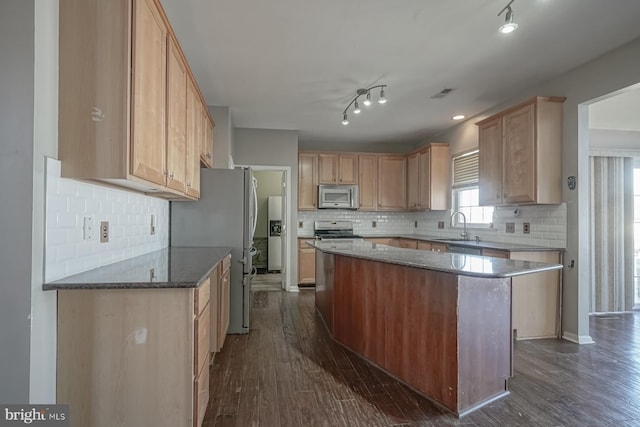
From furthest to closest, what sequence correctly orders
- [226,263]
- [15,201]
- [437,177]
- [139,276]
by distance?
[437,177] < [226,263] < [139,276] < [15,201]

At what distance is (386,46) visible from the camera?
2725 mm

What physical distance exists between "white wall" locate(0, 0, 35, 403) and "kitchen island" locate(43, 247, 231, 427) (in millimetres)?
125

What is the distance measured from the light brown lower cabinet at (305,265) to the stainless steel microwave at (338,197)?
0.77 meters

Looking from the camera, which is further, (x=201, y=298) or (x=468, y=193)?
(x=468, y=193)

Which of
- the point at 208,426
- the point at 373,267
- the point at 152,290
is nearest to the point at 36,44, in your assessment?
the point at 152,290

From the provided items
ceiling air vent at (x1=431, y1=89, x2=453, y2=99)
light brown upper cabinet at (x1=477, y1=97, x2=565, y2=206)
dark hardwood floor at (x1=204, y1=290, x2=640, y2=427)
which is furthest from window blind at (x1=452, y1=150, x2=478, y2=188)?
dark hardwood floor at (x1=204, y1=290, x2=640, y2=427)

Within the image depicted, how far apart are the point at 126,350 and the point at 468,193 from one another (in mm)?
4635

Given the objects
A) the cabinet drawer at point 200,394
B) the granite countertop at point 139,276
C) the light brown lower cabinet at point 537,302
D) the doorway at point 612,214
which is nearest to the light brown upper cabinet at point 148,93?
the granite countertop at point 139,276

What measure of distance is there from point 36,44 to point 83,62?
161 mm

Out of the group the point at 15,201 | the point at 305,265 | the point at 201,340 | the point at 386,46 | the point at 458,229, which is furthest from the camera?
the point at 305,265

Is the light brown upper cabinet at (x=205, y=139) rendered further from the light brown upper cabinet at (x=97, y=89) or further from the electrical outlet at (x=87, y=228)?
the light brown upper cabinet at (x=97, y=89)

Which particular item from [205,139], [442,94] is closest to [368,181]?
[442,94]

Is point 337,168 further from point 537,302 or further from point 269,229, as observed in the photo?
point 537,302

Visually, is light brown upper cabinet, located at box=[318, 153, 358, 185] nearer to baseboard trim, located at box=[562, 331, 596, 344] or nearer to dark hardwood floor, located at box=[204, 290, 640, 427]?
dark hardwood floor, located at box=[204, 290, 640, 427]
